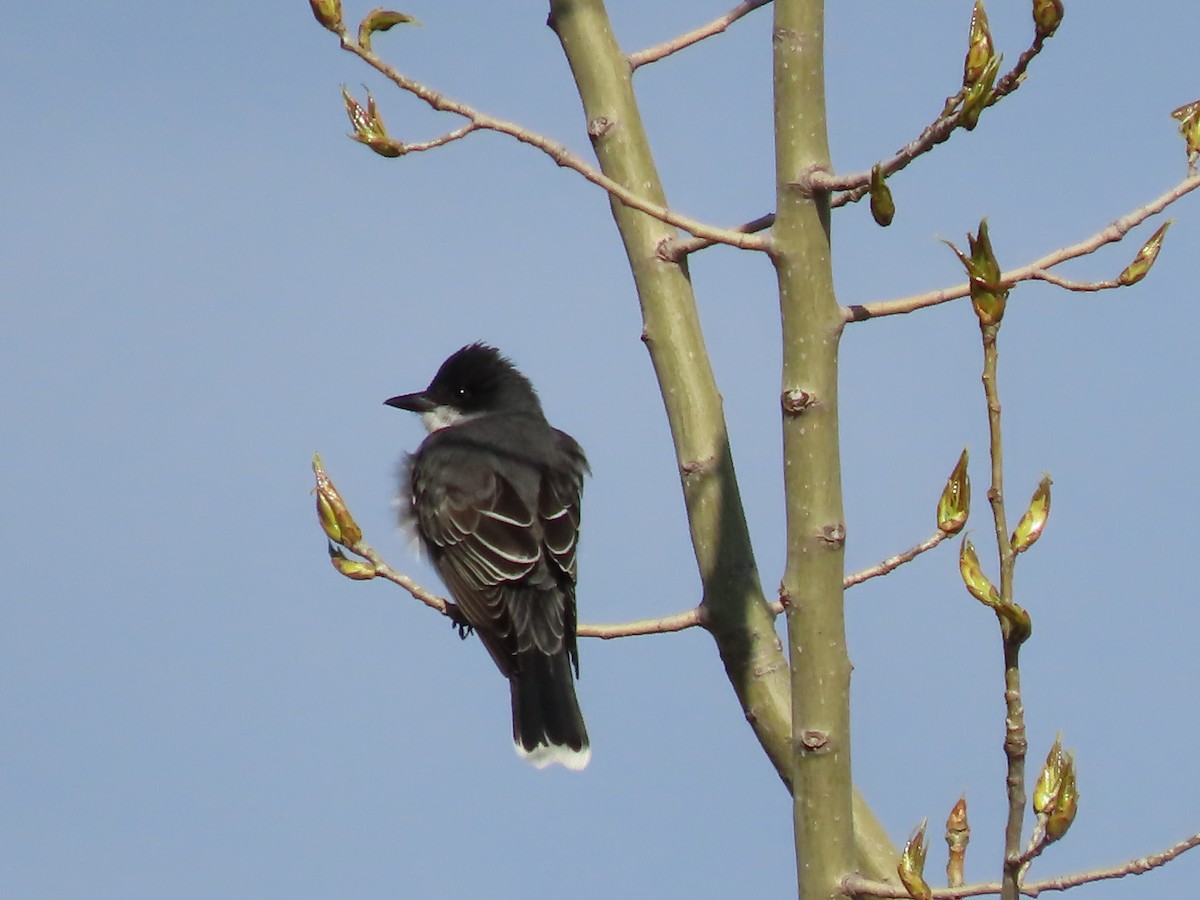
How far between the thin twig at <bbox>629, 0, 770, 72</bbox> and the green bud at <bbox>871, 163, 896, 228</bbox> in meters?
1.85

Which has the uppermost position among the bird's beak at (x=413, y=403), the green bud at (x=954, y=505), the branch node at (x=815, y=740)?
the bird's beak at (x=413, y=403)

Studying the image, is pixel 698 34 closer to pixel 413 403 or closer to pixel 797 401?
pixel 797 401

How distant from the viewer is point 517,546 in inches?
318

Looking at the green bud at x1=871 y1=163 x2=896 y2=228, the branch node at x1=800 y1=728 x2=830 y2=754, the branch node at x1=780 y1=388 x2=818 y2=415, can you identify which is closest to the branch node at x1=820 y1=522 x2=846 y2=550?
the branch node at x1=780 y1=388 x2=818 y2=415

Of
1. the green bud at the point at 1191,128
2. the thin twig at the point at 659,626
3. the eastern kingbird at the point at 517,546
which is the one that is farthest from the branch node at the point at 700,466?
the eastern kingbird at the point at 517,546

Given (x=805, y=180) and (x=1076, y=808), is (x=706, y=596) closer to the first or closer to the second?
(x=805, y=180)

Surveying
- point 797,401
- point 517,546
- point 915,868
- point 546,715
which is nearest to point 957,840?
point 915,868

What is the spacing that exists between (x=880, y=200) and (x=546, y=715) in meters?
4.58

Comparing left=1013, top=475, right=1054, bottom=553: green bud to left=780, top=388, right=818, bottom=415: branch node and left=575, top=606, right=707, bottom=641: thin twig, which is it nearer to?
left=780, top=388, right=818, bottom=415: branch node

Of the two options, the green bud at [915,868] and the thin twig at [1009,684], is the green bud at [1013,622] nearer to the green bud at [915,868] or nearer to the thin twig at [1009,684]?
the thin twig at [1009,684]

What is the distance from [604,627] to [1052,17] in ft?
6.80

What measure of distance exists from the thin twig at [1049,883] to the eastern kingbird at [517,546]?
12.9 ft

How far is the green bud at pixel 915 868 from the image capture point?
318 cm

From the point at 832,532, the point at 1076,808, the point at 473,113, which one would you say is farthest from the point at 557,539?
the point at 1076,808
